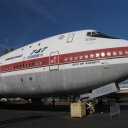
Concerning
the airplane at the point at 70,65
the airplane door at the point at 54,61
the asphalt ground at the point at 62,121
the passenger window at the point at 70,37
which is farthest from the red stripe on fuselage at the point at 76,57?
the asphalt ground at the point at 62,121

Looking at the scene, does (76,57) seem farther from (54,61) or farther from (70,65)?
(54,61)

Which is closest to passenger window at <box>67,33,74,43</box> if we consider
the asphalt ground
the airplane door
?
the airplane door

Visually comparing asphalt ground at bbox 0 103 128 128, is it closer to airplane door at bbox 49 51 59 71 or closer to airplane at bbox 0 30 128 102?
airplane at bbox 0 30 128 102

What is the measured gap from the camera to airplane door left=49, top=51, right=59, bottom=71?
67.0 ft

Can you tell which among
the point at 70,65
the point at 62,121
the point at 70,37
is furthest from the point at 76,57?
the point at 62,121

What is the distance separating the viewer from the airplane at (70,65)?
1848 cm

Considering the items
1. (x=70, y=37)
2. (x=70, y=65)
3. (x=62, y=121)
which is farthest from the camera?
(x=70, y=37)

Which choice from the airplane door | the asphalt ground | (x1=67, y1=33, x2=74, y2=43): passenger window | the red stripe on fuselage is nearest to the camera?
the asphalt ground

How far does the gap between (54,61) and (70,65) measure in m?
1.53

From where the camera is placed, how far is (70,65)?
19.7 m

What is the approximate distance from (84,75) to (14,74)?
304 inches

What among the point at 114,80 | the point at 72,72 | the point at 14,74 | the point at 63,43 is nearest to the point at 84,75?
the point at 72,72

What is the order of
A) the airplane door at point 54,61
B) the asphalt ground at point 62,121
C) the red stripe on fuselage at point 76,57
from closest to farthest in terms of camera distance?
1. the asphalt ground at point 62,121
2. the red stripe on fuselage at point 76,57
3. the airplane door at point 54,61

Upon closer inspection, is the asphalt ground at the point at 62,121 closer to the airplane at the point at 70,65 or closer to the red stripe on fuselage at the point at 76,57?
the airplane at the point at 70,65
